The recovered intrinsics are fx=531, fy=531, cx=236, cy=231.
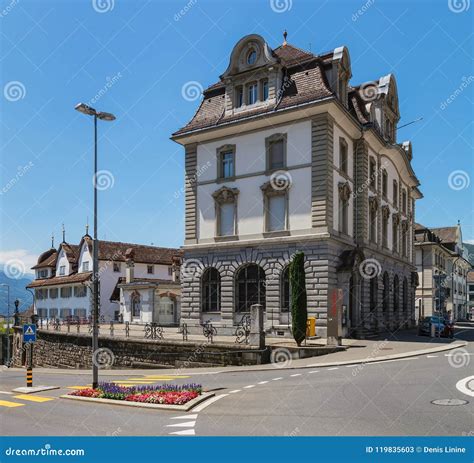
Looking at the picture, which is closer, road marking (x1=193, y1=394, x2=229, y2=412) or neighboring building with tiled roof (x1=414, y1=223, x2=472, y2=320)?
road marking (x1=193, y1=394, x2=229, y2=412)

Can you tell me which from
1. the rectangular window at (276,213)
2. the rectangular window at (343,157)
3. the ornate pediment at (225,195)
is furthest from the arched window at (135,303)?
the rectangular window at (343,157)

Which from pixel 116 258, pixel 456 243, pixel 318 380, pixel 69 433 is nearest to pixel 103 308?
pixel 116 258

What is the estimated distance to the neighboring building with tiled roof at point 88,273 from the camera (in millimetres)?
57812

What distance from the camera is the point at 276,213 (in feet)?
109

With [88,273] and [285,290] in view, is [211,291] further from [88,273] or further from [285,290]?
[88,273]

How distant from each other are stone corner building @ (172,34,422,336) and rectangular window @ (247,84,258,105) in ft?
0.30

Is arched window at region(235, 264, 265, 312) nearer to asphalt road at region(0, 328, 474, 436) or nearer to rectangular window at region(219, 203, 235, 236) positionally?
rectangular window at region(219, 203, 235, 236)

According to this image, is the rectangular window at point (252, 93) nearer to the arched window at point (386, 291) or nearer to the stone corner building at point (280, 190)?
the stone corner building at point (280, 190)

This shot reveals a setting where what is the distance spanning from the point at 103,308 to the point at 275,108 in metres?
33.7

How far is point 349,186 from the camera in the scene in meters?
35.2

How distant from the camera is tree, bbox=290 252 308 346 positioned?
25.8 m

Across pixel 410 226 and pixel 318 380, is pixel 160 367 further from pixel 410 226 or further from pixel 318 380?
pixel 410 226

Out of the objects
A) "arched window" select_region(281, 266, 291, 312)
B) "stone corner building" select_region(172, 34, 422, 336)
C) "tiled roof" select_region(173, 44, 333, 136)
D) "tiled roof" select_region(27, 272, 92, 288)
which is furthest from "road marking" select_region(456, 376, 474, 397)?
"tiled roof" select_region(27, 272, 92, 288)

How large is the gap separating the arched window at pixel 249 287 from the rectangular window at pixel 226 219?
9.24 ft
